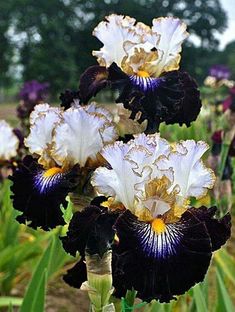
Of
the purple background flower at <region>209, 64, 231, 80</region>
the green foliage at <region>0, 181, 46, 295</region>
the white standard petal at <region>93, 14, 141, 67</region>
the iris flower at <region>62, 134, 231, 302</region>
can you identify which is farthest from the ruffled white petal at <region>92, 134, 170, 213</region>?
the purple background flower at <region>209, 64, 231, 80</region>

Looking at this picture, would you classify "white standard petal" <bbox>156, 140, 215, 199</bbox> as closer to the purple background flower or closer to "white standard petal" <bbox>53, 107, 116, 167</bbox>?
"white standard petal" <bbox>53, 107, 116, 167</bbox>

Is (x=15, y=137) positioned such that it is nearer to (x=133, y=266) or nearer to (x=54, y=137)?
(x=54, y=137)

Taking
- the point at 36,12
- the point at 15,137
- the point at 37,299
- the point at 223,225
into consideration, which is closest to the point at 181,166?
the point at 223,225

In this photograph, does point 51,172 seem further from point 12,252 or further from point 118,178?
point 12,252

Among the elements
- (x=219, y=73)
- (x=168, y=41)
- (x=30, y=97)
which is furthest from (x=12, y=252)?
(x=219, y=73)

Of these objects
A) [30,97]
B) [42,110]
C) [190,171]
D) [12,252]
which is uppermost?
[30,97]
